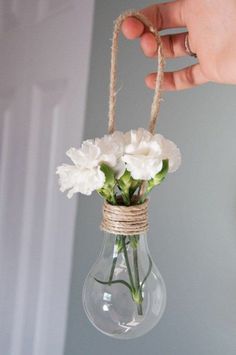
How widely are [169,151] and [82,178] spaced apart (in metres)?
0.13

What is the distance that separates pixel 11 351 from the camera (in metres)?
1.05

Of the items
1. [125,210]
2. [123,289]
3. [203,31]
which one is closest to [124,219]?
[125,210]

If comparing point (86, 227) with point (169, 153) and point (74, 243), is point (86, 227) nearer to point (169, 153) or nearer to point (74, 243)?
point (74, 243)

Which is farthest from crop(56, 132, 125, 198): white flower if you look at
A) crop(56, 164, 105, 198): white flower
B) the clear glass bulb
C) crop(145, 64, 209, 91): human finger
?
crop(145, 64, 209, 91): human finger

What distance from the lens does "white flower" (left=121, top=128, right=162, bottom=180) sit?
51 centimetres

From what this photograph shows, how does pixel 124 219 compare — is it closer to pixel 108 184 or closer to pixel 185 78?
pixel 108 184

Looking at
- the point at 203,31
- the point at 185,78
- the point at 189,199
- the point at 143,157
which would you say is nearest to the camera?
the point at 143,157

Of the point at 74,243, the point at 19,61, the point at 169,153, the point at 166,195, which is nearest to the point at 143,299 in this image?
the point at 169,153

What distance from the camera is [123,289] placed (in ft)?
1.92

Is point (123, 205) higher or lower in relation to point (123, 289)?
higher

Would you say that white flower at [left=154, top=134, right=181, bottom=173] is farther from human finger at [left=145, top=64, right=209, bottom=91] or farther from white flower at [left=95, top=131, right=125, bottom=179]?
human finger at [left=145, top=64, right=209, bottom=91]

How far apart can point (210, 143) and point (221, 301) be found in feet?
1.25

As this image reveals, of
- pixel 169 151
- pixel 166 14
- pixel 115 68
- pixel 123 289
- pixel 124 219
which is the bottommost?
pixel 123 289

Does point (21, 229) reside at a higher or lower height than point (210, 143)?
lower
